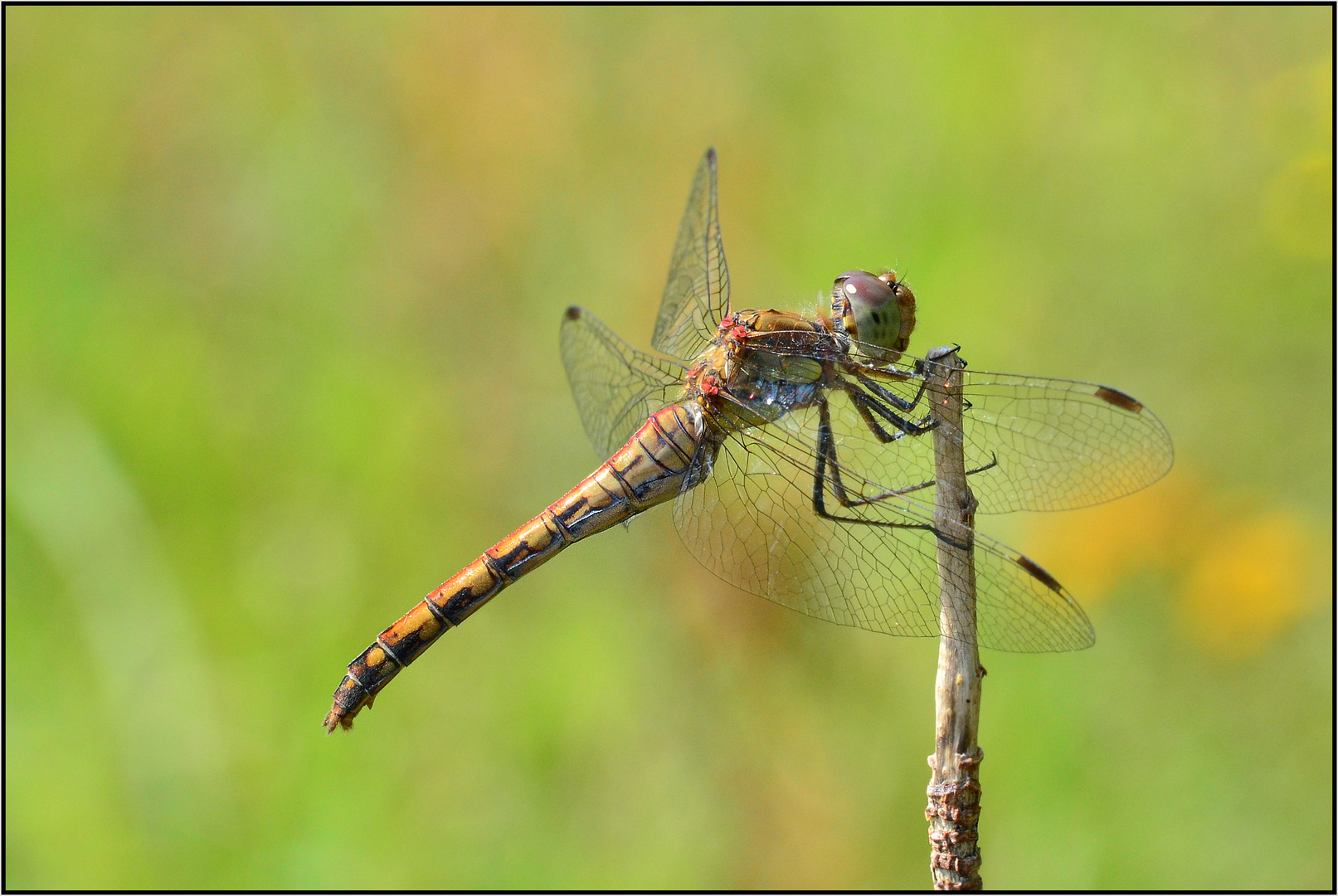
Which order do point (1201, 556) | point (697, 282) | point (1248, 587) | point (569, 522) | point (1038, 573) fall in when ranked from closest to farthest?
point (1038, 573) → point (569, 522) → point (697, 282) → point (1248, 587) → point (1201, 556)

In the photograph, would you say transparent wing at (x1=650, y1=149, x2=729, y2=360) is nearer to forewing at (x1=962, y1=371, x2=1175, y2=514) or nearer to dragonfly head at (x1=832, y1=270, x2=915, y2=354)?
dragonfly head at (x1=832, y1=270, x2=915, y2=354)

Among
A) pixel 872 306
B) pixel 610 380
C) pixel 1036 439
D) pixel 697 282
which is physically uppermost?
pixel 697 282

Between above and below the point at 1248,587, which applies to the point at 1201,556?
above

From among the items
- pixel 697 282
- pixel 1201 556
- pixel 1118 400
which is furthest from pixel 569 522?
pixel 1201 556

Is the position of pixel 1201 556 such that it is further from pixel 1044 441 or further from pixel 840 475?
pixel 840 475

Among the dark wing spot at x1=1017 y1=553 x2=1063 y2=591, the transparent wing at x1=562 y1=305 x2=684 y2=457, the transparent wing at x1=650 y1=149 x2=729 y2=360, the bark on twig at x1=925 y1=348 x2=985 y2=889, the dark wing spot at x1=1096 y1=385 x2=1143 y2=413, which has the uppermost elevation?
the transparent wing at x1=650 y1=149 x2=729 y2=360

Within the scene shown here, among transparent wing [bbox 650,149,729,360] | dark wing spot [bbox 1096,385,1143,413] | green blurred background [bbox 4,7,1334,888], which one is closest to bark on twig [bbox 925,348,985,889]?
dark wing spot [bbox 1096,385,1143,413]

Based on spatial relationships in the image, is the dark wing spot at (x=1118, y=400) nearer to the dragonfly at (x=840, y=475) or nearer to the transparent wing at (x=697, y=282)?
the dragonfly at (x=840, y=475)
